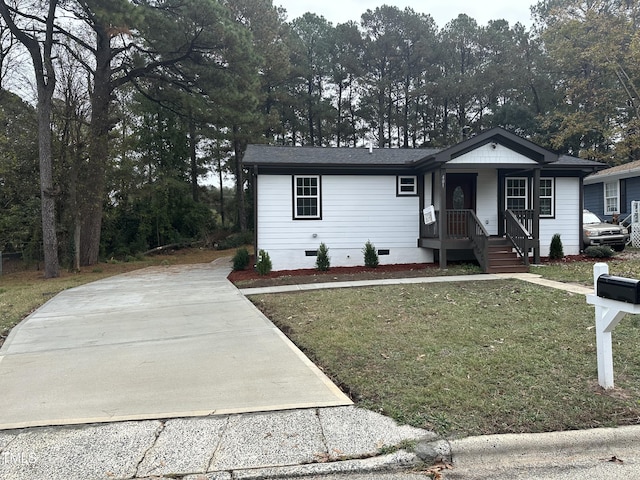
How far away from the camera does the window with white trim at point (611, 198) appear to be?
1841cm

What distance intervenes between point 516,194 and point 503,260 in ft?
11.4

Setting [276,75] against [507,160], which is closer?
[507,160]

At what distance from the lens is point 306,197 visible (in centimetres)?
1309

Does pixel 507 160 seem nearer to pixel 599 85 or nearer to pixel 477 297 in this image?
pixel 477 297

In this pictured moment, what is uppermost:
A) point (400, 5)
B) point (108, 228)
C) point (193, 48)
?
point (400, 5)

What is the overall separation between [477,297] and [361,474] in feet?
18.9

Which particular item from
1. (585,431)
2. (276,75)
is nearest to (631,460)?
(585,431)

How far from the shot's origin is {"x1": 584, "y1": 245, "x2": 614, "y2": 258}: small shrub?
1264cm

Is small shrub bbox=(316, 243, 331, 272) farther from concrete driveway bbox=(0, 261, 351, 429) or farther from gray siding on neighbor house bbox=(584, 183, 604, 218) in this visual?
gray siding on neighbor house bbox=(584, 183, 604, 218)

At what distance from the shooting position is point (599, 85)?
27.5 meters

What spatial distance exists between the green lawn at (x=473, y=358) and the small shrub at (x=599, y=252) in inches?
259

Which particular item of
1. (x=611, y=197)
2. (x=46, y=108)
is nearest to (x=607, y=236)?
(x=611, y=197)

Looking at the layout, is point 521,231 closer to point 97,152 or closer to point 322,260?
point 322,260

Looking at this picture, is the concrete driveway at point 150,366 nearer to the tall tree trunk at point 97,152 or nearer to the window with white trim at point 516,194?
the tall tree trunk at point 97,152
